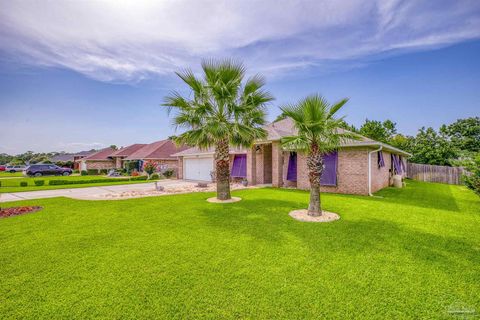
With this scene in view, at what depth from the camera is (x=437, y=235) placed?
571 cm

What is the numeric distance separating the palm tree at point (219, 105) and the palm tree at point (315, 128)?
114 inches

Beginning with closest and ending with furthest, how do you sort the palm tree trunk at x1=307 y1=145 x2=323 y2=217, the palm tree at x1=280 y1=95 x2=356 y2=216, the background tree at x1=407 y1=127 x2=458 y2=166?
the palm tree at x1=280 y1=95 x2=356 y2=216, the palm tree trunk at x1=307 y1=145 x2=323 y2=217, the background tree at x1=407 y1=127 x2=458 y2=166

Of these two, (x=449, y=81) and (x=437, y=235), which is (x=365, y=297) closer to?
(x=437, y=235)

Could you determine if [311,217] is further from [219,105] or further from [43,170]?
[43,170]

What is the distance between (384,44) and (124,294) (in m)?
15.9

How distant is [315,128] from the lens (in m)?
7.12

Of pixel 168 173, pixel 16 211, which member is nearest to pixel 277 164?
pixel 16 211

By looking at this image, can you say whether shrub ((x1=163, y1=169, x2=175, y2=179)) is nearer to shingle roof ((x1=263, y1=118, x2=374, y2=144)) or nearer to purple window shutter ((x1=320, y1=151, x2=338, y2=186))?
shingle roof ((x1=263, y1=118, x2=374, y2=144))

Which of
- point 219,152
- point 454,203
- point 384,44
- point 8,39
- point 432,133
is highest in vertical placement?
point 384,44

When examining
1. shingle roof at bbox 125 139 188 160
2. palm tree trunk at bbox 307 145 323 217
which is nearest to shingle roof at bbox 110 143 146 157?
shingle roof at bbox 125 139 188 160

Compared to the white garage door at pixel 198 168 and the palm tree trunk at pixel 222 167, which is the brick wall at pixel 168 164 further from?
the palm tree trunk at pixel 222 167

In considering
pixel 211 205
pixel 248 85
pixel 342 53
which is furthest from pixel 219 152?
pixel 342 53

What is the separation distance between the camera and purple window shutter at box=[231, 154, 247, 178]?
1841cm

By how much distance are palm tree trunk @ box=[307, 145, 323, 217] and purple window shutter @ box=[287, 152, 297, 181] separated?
24.6 feet
